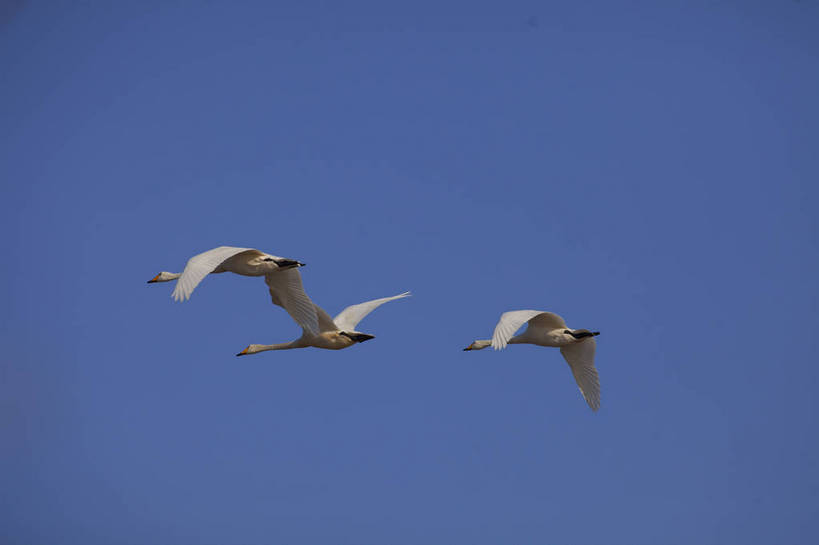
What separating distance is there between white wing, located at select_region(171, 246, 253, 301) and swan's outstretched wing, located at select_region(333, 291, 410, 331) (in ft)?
21.0

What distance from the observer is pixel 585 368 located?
40.8 metres

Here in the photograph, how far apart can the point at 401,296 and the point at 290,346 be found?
4.04 meters

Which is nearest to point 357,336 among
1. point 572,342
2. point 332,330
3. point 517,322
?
point 332,330

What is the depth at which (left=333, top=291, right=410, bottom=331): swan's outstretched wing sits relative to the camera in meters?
40.5

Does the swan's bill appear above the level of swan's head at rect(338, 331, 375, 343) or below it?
above

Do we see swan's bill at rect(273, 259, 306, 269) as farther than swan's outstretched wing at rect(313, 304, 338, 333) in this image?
No

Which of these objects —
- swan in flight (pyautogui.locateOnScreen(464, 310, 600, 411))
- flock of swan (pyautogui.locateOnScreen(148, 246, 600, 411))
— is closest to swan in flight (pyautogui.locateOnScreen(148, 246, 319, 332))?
flock of swan (pyautogui.locateOnScreen(148, 246, 600, 411))

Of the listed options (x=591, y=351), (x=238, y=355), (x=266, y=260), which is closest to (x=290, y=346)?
(x=238, y=355)

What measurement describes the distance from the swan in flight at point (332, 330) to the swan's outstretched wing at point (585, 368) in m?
5.75

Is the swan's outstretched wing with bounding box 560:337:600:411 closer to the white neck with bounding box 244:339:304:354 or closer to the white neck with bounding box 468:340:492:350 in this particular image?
the white neck with bounding box 468:340:492:350

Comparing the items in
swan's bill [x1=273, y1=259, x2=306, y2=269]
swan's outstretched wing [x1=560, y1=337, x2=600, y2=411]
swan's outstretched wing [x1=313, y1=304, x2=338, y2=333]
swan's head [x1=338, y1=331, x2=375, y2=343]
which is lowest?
swan's outstretched wing [x1=560, y1=337, x2=600, y2=411]

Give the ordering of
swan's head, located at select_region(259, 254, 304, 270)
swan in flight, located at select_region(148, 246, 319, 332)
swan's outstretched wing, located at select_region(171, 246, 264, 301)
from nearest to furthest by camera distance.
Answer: swan's outstretched wing, located at select_region(171, 246, 264, 301) < swan in flight, located at select_region(148, 246, 319, 332) < swan's head, located at select_region(259, 254, 304, 270)

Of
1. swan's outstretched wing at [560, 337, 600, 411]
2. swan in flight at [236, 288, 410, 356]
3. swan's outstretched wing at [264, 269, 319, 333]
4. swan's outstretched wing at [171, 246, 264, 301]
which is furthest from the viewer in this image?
swan's outstretched wing at [560, 337, 600, 411]

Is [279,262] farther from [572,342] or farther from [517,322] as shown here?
[572,342]
